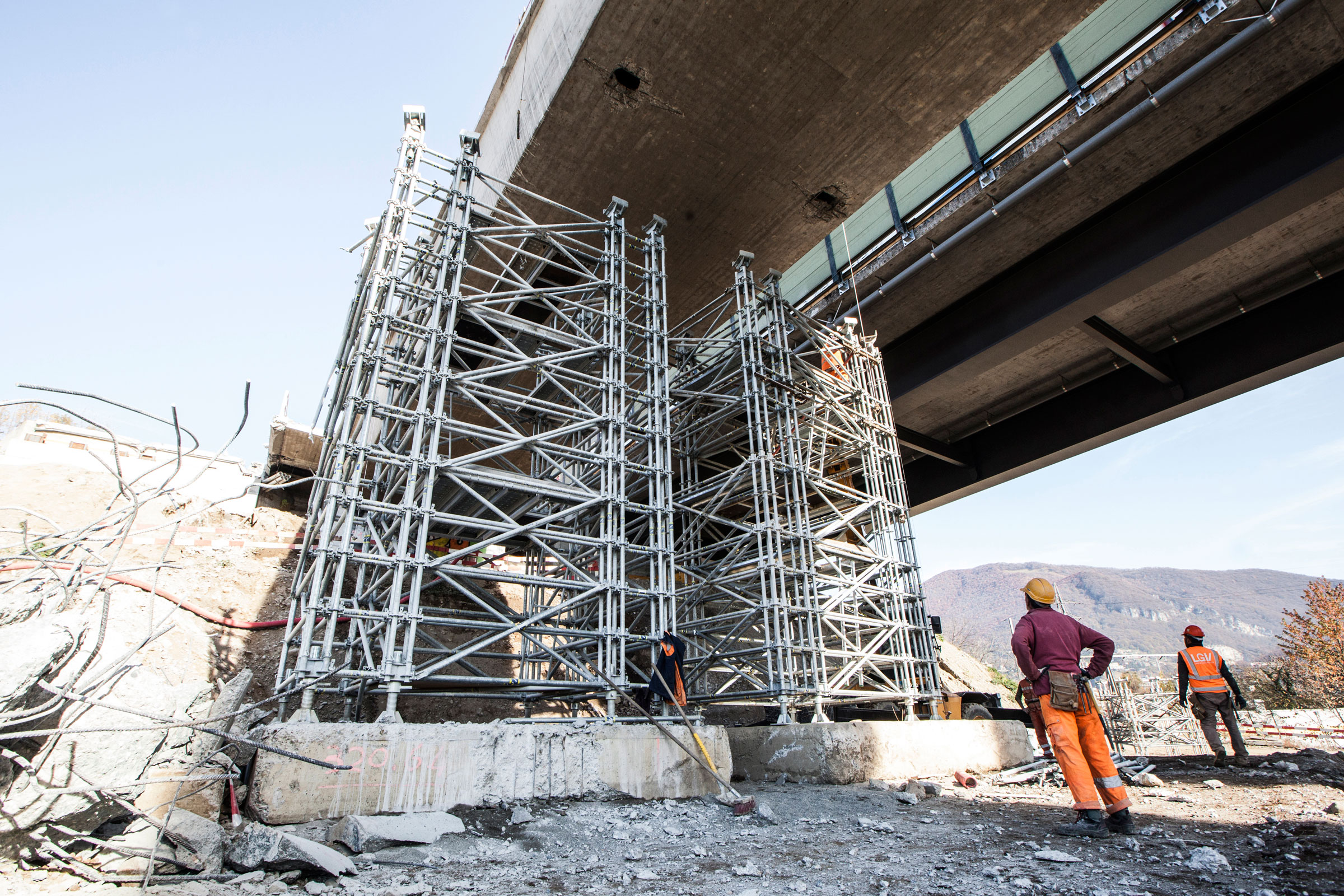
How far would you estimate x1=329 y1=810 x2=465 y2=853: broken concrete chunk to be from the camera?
4820 millimetres

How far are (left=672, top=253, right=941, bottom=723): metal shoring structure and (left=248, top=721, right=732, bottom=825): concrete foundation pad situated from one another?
369 cm

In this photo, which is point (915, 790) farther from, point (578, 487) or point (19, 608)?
point (19, 608)

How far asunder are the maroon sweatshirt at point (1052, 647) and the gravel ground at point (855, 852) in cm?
119

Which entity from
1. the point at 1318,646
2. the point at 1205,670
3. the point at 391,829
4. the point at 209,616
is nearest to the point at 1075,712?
the point at 391,829

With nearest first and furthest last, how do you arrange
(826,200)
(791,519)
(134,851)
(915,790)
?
(134,851), (915,790), (791,519), (826,200)

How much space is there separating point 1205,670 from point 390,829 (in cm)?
1129

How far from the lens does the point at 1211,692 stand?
10.1 m

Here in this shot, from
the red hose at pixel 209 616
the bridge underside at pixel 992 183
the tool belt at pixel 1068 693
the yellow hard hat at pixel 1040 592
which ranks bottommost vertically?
the tool belt at pixel 1068 693

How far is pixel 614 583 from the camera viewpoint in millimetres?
8562

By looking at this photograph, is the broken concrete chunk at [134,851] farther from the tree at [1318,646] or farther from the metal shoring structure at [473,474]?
the tree at [1318,646]

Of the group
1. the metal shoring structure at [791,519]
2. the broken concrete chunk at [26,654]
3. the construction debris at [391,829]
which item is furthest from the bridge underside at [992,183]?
the construction debris at [391,829]

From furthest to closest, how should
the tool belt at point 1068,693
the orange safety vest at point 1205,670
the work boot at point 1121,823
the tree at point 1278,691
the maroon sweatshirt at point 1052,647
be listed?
1. the tree at point 1278,691
2. the orange safety vest at point 1205,670
3. the maroon sweatshirt at point 1052,647
4. the tool belt at point 1068,693
5. the work boot at point 1121,823

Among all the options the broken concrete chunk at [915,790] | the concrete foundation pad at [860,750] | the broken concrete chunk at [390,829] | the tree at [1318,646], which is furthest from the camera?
the tree at [1318,646]

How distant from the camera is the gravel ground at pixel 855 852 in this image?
3.95m
